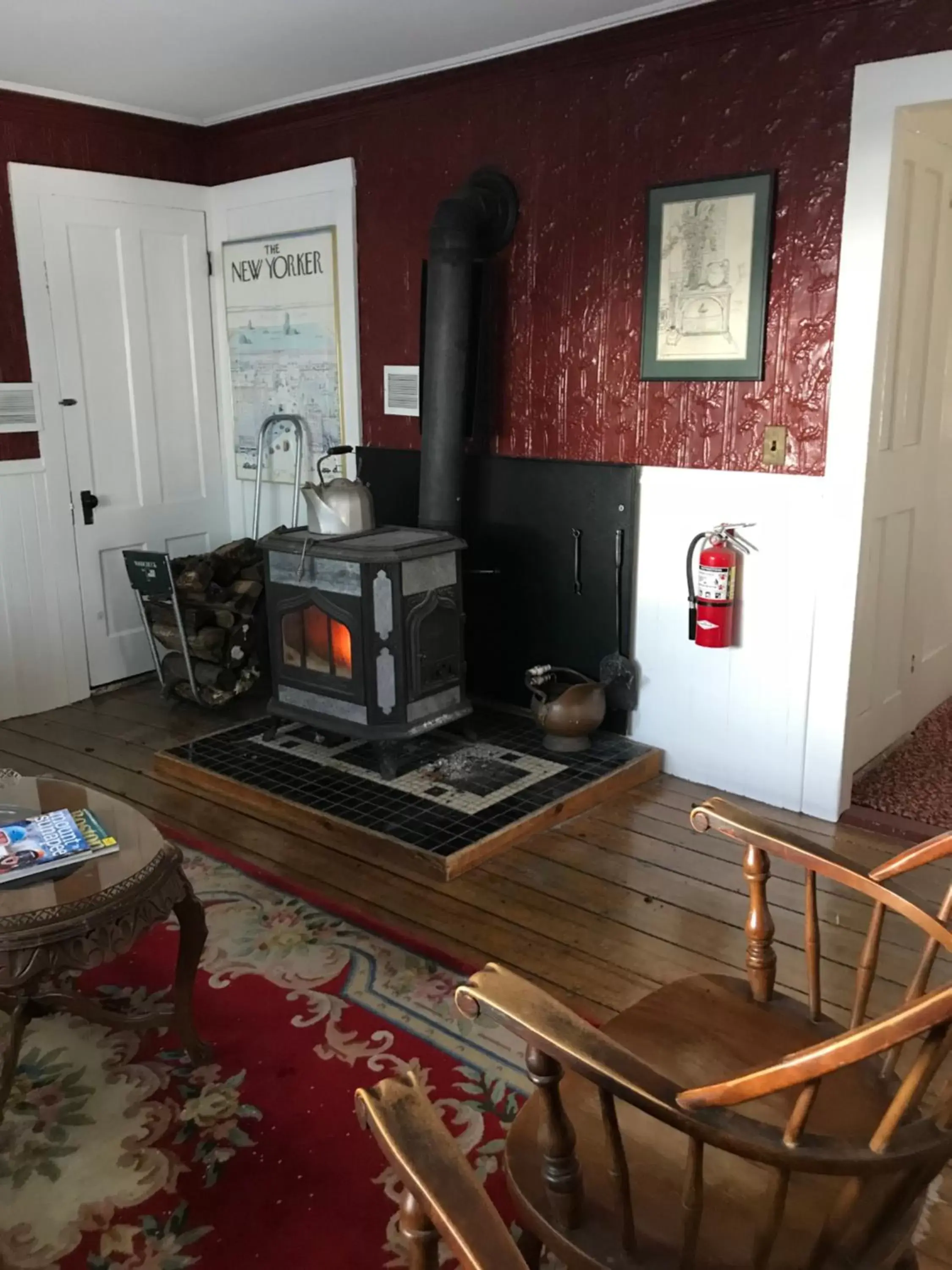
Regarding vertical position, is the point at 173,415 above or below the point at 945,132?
below

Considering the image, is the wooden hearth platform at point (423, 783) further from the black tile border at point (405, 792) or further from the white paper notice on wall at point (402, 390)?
the white paper notice on wall at point (402, 390)

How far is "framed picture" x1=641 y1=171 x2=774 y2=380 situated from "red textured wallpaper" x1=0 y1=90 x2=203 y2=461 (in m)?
2.33

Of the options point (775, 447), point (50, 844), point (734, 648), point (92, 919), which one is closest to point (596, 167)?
point (775, 447)

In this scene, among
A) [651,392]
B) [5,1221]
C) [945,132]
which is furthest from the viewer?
[651,392]

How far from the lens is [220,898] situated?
111 inches

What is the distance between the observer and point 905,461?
3322 millimetres

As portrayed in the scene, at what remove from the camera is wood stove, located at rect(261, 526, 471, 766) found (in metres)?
3.27

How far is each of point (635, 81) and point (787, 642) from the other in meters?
1.84

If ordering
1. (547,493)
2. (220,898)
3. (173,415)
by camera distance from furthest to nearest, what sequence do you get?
(173,415) → (547,493) → (220,898)

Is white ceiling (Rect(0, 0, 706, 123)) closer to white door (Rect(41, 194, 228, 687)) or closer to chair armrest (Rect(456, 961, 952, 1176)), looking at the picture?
white door (Rect(41, 194, 228, 687))

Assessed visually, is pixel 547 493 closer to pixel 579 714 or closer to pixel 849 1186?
pixel 579 714

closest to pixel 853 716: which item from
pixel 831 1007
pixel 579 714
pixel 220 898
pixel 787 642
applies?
pixel 787 642

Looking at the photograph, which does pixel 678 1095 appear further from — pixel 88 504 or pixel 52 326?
pixel 52 326

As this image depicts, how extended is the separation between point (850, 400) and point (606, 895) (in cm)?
157
